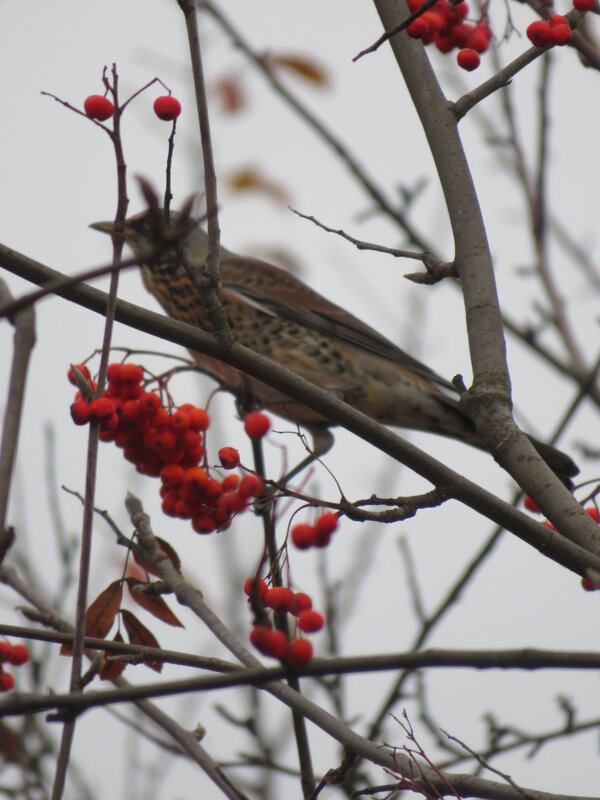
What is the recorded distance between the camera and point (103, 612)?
1.90 metres

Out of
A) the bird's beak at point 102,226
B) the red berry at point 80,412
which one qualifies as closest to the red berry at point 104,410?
the red berry at point 80,412

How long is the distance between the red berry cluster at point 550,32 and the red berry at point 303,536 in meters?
1.09

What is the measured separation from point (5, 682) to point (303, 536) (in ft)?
3.28

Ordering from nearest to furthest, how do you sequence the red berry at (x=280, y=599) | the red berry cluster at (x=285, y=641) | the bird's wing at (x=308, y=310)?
the red berry cluster at (x=285, y=641), the red berry at (x=280, y=599), the bird's wing at (x=308, y=310)

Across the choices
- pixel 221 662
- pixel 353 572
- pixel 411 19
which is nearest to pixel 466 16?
pixel 411 19

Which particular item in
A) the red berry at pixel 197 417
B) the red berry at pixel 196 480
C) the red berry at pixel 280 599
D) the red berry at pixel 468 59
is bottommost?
the red berry at pixel 280 599

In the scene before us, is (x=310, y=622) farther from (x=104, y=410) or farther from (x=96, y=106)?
(x=96, y=106)

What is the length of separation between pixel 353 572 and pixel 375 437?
3.12 metres

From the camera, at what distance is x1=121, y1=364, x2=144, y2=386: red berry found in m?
2.10

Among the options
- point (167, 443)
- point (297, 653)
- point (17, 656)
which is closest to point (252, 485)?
point (297, 653)

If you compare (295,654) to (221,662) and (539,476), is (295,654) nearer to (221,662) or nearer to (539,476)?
(221,662)

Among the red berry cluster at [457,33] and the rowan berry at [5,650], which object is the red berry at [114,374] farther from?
the red berry cluster at [457,33]

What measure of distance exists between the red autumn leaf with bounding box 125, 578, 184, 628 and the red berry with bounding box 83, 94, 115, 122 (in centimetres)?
85

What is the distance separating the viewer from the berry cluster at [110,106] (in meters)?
1.71
